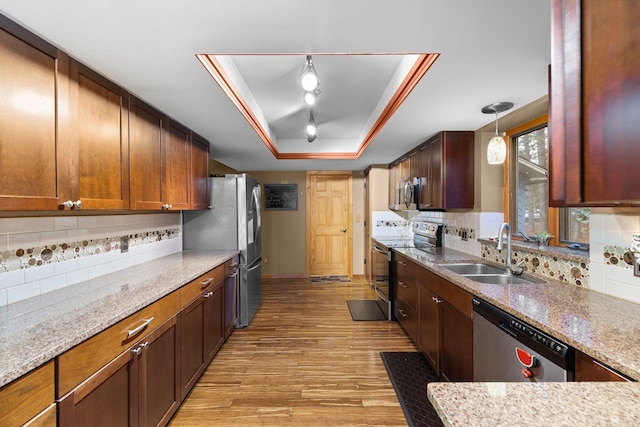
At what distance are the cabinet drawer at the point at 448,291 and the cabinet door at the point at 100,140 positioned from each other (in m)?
2.23

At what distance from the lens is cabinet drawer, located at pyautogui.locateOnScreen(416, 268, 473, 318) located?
5.81 ft

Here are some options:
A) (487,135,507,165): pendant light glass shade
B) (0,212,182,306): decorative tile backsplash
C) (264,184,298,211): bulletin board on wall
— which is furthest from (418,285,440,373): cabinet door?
(264,184,298,211): bulletin board on wall

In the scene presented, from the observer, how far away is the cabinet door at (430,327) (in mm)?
2209

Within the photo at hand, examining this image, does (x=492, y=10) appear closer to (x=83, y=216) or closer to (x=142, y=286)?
(x=142, y=286)

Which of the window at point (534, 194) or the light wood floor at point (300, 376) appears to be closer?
the light wood floor at point (300, 376)

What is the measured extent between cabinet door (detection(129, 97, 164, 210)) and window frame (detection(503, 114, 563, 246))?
301 cm

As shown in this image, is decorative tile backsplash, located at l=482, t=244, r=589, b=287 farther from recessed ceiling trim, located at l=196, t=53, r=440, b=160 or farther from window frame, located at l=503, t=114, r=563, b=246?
recessed ceiling trim, located at l=196, t=53, r=440, b=160

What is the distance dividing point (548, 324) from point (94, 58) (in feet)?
8.01

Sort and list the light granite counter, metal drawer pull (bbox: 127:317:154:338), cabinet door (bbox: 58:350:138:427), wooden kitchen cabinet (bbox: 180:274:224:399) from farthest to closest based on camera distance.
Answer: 1. wooden kitchen cabinet (bbox: 180:274:224:399)
2. metal drawer pull (bbox: 127:317:154:338)
3. cabinet door (bbox: 58:350:138:427)
4. the light granite counter

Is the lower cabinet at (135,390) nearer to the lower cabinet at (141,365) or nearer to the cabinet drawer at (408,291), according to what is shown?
the lower cabinet at (141,365)

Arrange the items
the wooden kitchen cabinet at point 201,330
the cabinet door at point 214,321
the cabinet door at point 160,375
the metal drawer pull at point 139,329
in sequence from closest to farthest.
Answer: the metal drawer pull at point 139,329 < the cabinet door at point 160,375 < the wooden kitchen cabinet at point 201,330 < the cabinet door at point 214,321

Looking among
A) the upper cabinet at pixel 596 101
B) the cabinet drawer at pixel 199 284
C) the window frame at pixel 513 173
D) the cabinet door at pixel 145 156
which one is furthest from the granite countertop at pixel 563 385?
the cabinet door at pixel 145 156

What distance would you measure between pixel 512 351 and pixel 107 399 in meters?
1.84

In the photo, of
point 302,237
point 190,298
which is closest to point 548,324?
point 190,298
